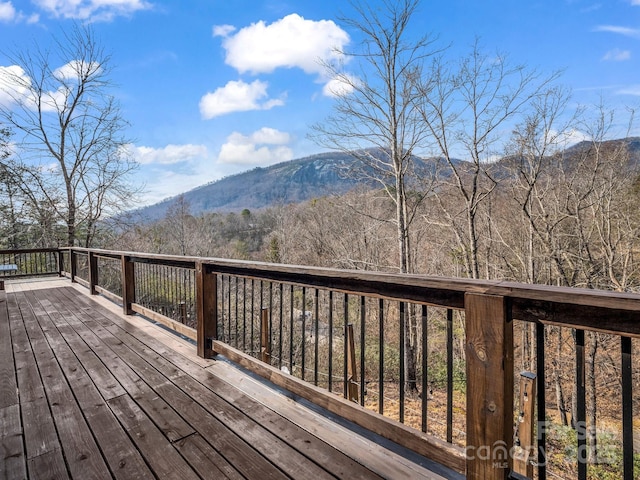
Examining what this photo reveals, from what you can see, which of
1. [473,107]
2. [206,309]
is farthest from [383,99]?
[206,309]

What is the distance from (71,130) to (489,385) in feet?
45.4

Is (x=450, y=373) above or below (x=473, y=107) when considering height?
below

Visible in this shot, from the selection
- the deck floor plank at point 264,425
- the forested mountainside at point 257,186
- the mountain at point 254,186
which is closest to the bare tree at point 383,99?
the deck floor plank at point 264,425

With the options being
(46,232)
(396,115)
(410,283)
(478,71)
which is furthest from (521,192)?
(46,232)

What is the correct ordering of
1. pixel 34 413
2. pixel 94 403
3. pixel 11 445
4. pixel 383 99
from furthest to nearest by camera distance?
pixel 383 99 < pixel 94 403 < pixel 34 413 < pixel 11 445

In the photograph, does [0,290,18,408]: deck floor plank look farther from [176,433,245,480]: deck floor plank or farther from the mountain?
the mountain

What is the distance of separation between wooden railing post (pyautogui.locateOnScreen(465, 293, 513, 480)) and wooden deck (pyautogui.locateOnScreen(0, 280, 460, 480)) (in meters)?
0.29

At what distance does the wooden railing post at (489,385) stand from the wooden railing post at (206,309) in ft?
6.94

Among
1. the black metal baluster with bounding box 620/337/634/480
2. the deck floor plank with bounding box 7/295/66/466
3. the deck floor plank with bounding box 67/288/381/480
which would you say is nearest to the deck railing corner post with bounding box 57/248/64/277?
the deck floor plank with bounding box 7/295/66/466

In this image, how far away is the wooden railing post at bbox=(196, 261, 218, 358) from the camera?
9.02ft

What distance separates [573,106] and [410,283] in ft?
32.6

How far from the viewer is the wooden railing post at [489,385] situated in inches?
44.8

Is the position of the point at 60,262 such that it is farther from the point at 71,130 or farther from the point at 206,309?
the point at 206,309

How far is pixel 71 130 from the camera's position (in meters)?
10.9
